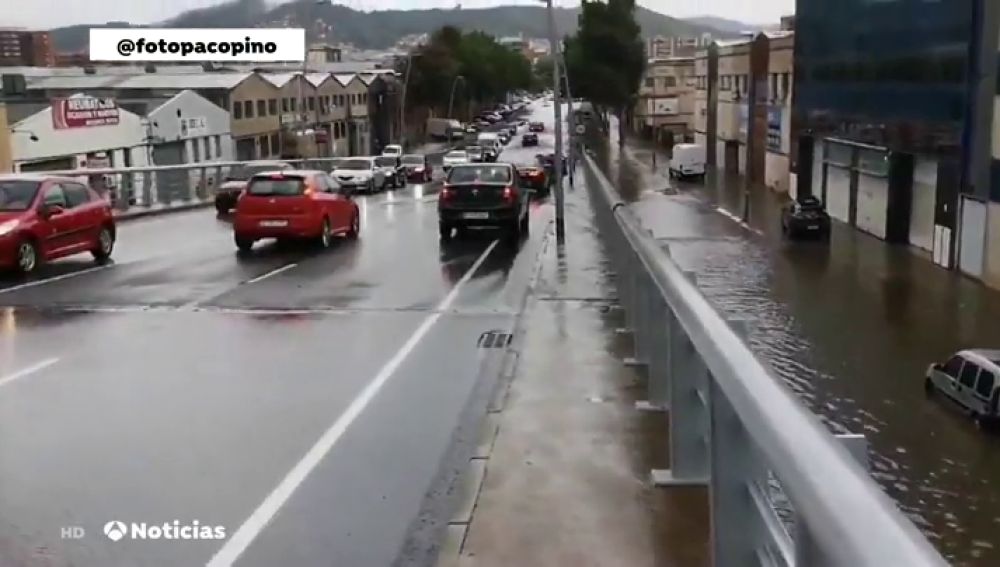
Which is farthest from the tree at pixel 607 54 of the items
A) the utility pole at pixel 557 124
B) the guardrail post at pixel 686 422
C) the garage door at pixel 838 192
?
the guardrail post at pixel 686 422

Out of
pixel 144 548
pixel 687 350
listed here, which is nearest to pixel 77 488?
pixel 144 548

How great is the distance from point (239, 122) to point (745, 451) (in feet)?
203

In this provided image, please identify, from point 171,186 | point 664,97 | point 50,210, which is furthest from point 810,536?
point 664,97

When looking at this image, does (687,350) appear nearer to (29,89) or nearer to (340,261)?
(340,261)

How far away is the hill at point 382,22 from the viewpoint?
32875 mm

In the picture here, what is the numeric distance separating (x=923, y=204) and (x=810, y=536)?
115ft

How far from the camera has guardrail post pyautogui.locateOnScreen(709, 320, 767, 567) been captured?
3.72 meters

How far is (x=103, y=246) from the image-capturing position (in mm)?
19234

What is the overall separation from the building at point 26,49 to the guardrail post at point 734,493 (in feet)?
233

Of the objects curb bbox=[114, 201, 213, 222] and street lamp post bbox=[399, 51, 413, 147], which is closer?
curb bbox=[114, 201, 213, 222]

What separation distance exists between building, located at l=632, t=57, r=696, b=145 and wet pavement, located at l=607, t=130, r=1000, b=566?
5274 cm

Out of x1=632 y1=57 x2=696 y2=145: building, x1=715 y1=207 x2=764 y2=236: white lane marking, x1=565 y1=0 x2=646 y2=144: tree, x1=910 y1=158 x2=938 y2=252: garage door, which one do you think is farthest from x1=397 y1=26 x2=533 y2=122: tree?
x1=910 y1=158 x2=938 y2=252: garage door

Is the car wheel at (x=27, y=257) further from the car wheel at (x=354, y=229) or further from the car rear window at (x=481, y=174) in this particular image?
the car rear window at (x=481, y=174)

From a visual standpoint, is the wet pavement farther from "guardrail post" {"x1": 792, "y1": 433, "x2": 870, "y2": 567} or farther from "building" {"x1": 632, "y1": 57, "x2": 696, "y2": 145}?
"building" {"x1": 632, "y1": 57, "x2": 696, "y2": 145}
